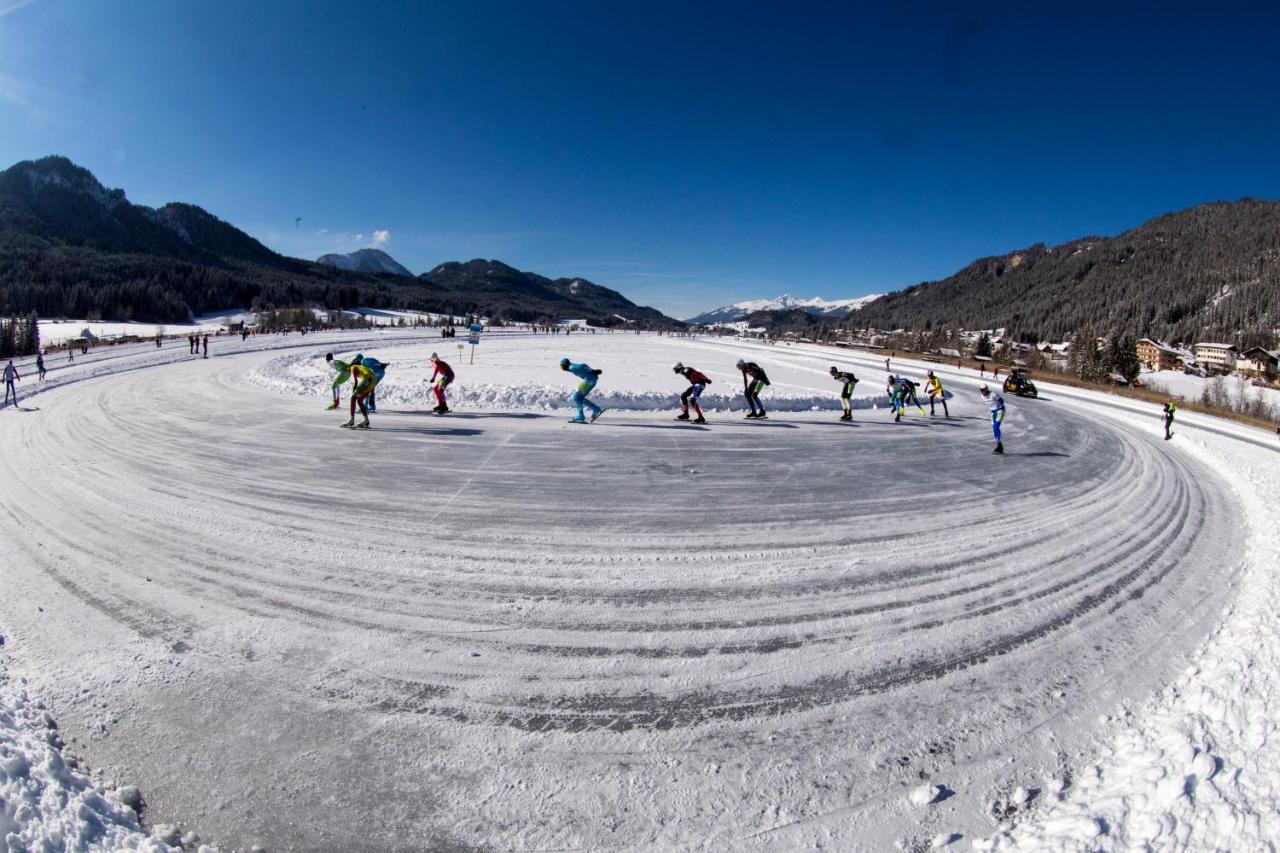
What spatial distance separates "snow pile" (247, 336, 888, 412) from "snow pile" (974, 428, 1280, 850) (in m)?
13.7

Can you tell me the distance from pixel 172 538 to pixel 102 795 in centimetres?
408

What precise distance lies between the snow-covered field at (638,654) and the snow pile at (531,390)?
7.88m

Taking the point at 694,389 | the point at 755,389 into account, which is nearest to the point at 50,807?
the point at 694,389

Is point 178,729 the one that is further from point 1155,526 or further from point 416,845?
point 1155,526

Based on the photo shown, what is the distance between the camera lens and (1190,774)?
3152 millimetres

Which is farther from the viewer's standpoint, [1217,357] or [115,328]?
[1217,357]

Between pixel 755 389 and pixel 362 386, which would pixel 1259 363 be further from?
pixel 362 386

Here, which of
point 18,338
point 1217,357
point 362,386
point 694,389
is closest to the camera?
point 362,386

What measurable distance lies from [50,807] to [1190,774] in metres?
5.94

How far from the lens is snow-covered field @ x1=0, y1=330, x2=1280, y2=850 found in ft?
9.47

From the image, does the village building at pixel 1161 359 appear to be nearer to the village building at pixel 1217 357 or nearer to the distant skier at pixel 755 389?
the village building at pixel 1217 357

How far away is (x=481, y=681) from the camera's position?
3.75 meters

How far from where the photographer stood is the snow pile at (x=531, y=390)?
56.4 ft

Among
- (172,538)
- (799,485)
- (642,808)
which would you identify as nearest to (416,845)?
(642,808)
